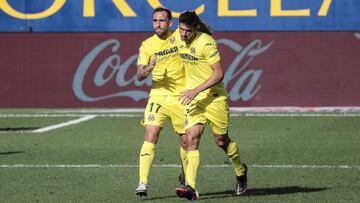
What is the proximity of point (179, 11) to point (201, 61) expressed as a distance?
56.8ft

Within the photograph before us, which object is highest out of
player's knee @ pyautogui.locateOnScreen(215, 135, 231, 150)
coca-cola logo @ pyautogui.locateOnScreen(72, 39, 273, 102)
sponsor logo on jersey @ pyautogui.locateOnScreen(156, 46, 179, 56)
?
sponsor logo on jersey @ pyautogui.locateOnScreen(156, 46, 179, 56)

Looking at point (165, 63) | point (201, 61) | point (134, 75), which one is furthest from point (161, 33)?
point (134, 75)

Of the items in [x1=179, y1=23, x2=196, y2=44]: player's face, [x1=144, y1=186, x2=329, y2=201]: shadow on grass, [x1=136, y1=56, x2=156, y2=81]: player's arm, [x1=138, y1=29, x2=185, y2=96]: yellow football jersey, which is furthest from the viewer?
[x1=138, y1=29, x2=185, y2=96]: yellow football jersey

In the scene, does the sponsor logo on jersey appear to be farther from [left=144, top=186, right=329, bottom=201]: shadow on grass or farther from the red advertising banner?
the red advertising banner

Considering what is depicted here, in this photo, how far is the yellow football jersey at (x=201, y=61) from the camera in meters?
12.0

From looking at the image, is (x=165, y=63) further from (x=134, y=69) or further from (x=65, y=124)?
(x=134, y=69)

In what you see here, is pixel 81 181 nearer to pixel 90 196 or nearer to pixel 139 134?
pixel 90 196

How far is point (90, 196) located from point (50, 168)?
300cm

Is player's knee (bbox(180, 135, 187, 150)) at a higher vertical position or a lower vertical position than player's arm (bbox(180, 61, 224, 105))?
lower

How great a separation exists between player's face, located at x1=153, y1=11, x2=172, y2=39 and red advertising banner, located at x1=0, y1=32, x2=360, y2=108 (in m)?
14.6

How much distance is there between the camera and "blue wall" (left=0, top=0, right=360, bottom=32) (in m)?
29.1

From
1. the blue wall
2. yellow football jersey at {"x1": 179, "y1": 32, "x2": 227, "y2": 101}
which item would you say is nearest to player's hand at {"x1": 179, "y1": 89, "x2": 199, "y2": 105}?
yellow football jersey at {"x1": 179, "y1": 32, "x2": 227, "y2": 101}

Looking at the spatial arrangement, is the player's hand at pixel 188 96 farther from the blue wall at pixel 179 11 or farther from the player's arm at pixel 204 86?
the blue wall at pixel 179 11

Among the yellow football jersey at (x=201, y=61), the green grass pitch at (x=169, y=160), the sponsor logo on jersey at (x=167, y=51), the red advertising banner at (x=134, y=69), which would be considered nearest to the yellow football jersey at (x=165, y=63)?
the sponsor logo on jersey at (x=167, y=51)
